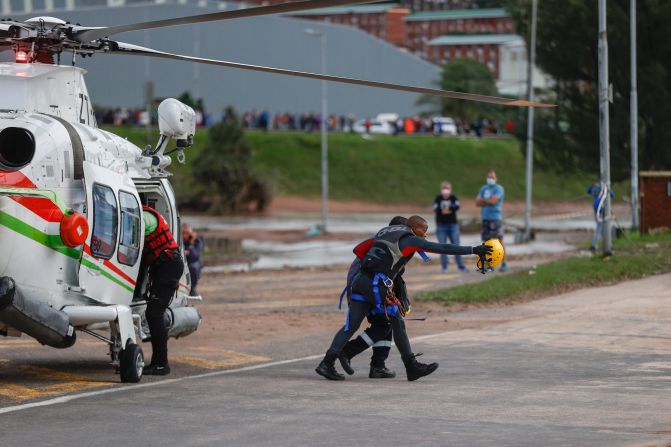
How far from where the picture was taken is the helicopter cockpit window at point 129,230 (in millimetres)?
13375

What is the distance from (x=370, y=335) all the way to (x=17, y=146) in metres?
4.11

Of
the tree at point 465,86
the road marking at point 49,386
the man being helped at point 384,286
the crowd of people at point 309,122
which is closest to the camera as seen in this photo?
the road marking at point 49,386

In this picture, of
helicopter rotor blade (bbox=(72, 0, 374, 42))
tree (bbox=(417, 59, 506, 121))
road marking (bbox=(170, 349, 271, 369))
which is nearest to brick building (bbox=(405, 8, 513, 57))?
tree (bbox=(417, 59, 506, 121))

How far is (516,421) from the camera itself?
1058 centimetres

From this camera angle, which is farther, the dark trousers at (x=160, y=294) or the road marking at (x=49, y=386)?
the dark trousers at (x=160, y=294)

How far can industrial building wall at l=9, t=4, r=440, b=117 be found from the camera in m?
80.8

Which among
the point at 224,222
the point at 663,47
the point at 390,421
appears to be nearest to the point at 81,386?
the point at 390,421

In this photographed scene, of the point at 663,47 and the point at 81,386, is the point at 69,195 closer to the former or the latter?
the point at 81,386

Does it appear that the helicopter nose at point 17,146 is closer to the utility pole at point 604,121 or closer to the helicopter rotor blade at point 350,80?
the helicopter rotor blade at point 350,80

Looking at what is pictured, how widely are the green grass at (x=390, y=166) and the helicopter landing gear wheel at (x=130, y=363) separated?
5656cm

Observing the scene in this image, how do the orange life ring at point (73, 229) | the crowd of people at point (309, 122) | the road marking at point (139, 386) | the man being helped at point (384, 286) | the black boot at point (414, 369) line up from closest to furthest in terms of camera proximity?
the road marking at point (139, 386), the orange life ring at point (73, 229), the man being helped at point (384, 286), the black boot at point (414, 369), the crowd of people at point (309, 122)

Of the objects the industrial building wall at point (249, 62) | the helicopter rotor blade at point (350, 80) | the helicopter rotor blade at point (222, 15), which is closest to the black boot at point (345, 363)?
the helicopter rotor blade at point (350, 80)

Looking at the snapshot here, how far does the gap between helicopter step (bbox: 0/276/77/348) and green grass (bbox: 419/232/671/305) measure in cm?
1032

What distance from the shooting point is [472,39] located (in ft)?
389
